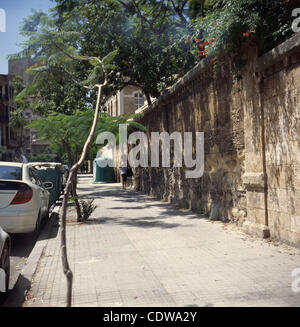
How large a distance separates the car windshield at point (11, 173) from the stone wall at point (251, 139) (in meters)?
4.50

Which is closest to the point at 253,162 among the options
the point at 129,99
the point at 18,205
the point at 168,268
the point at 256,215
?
the point at 256,215

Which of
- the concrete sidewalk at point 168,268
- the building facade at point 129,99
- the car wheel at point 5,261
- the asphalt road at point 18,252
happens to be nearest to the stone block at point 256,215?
the concrete sidewalk at point 168,268

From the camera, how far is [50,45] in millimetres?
5480

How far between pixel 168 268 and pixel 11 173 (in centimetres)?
399

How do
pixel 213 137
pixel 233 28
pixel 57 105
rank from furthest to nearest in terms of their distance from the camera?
pixel 57 105 → pixel 213 137 → pixel 233 28

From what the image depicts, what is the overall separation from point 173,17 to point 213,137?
25.7 ft

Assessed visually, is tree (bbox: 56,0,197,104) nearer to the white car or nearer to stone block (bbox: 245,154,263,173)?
stone block (bbox: 245,154,263,173)

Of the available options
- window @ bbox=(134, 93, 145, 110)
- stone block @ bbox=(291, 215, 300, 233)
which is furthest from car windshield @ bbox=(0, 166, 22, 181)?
window @ bbox=(134, 93, 145, 110)

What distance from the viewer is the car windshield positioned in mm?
7457

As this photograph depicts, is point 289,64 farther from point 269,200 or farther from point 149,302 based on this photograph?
point 149,302

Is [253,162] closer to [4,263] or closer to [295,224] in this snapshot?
[295,224]

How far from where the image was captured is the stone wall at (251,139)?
20.2 feet

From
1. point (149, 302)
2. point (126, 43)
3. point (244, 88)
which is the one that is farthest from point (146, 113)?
point (149, 302)

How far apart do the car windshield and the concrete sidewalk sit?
145 centimetres
